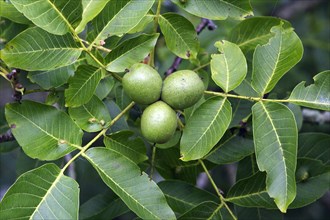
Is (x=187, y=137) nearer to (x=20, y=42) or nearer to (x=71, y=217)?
(x=71, y=217)

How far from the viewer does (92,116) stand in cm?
175

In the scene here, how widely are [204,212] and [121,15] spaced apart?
64cm

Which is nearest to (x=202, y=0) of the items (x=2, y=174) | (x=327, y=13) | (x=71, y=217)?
(x=71, y=217)

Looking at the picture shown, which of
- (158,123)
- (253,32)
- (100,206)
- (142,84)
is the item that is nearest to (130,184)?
(158,123)

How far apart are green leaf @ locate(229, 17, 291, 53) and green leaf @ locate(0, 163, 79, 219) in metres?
0.83

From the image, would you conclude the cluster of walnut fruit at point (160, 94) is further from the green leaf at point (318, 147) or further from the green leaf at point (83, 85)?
the green leaf at point (318, 147)

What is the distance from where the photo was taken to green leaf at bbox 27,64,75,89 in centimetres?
180

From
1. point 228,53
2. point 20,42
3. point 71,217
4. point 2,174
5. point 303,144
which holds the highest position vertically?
point 20,42

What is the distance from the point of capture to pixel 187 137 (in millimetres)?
1607

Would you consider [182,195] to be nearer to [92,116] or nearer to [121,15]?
[92,116]

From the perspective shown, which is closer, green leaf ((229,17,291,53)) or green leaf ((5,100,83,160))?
green leaf ((5,100,83,160))

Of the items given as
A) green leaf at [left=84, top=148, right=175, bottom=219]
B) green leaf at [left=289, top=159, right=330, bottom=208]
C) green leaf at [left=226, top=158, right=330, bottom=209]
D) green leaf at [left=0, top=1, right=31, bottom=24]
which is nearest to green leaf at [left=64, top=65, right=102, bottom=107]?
green leaf at [left=84, top=148, right=175, bottom=219]

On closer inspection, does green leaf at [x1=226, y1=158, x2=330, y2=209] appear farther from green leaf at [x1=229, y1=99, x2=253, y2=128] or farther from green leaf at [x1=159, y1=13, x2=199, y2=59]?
green leaf at [x1=159, y1=13, x2=199, y2=59]

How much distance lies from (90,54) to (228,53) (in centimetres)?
40
